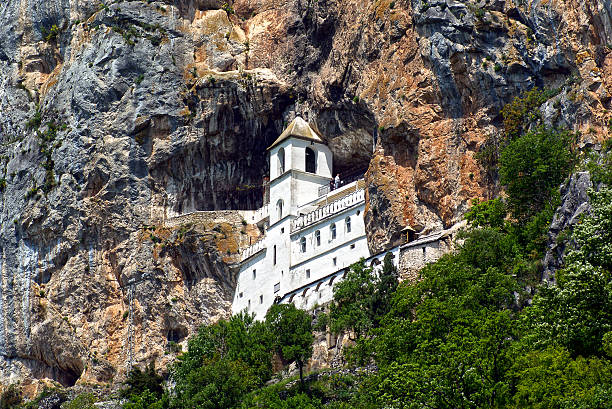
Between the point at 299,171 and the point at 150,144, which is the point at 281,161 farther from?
the point at 150,144

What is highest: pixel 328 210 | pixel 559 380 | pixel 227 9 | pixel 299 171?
pixel 227 9

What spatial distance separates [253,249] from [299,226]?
17.6 ft

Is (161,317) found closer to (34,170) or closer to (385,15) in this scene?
(34,170)

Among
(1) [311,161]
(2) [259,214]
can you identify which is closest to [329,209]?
(1) [311,161]

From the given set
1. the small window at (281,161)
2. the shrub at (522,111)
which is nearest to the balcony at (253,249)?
the small window at (281,161)

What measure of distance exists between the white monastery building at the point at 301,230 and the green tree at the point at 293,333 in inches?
194

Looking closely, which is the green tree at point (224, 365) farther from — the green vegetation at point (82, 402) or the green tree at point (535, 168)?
the green tree at point (535, 168)

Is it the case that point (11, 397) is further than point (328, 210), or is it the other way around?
point (11, 397)

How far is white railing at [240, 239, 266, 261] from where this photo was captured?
86856 mm

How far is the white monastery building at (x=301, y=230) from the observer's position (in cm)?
7856

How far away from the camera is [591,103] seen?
217ft

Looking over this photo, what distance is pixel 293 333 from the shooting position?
2790 inches

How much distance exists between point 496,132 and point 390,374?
24094 mm

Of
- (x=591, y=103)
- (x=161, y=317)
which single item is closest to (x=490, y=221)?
(x=591, y=103)
